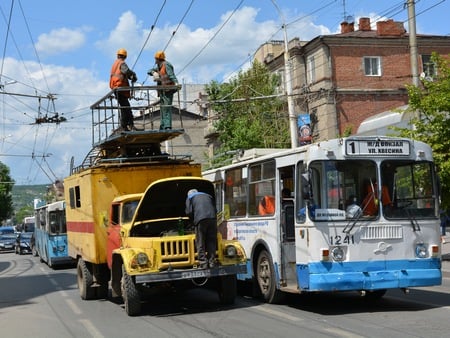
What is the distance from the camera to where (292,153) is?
1087cm

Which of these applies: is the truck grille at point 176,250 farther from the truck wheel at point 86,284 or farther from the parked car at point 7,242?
the parked car at point 7,242

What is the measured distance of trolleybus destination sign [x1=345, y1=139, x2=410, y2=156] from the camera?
34.0 ft

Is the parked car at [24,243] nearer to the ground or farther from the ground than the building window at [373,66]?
nearer to the ground

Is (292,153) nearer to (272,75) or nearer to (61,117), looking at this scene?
(61,117)

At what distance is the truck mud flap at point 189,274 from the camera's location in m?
10.3

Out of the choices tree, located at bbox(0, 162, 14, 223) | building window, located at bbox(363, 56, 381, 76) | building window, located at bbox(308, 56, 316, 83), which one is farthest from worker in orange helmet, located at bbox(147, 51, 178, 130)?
tree, located at bbox(0, 162, 14, 223)

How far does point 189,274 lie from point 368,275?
9.31ft

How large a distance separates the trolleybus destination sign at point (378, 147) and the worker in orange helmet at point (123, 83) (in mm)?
5650

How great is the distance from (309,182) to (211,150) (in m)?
47.6

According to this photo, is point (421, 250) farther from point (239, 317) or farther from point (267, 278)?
Answer: point (239, 317)

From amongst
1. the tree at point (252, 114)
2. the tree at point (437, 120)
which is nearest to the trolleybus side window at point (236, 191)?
the tree at point (437, 120)

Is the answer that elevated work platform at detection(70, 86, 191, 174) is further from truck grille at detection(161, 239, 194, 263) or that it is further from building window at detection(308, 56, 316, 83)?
building window at detection(308, 56, 316, 83)

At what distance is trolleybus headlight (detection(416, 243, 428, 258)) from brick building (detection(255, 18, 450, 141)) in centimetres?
2918

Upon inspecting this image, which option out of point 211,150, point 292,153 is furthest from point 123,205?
point 211,150
